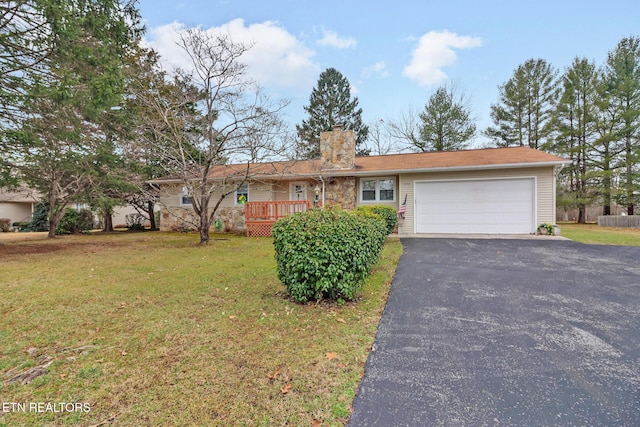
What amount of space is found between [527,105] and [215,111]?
23952 mm

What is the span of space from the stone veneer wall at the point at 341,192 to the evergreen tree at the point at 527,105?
17.5 m

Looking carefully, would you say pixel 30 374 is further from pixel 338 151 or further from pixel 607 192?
pixel 607 192

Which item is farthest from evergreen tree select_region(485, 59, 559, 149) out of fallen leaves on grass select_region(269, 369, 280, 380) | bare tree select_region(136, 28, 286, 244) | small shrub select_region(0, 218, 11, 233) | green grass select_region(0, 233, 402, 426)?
small shrub select_region(0, 218, 11, 233)

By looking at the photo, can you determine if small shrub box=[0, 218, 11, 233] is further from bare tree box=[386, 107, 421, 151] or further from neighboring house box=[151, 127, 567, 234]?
bare tree box=[386, 107, 421, 151]

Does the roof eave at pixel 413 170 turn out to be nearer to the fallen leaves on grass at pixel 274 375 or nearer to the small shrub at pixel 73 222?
the small shrub at pixel 73 222

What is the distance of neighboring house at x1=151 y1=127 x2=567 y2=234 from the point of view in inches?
424

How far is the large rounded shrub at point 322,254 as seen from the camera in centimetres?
355

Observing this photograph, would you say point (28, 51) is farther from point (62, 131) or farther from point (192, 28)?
point (192, 28)

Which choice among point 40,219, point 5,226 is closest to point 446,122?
point 40,219

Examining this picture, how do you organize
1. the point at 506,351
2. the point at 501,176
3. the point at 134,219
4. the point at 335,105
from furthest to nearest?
the point at 335,105 < the point at 134,219 < the point at 501,176 < the point at 506,351

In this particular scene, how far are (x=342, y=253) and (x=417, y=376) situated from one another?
157 centimetres

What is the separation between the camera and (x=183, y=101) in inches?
367

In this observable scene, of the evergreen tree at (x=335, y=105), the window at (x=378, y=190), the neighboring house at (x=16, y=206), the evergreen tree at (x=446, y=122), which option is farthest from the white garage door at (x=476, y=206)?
the neighboring house at (x=16, y=206)

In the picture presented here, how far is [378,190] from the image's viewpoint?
42.6 feet
